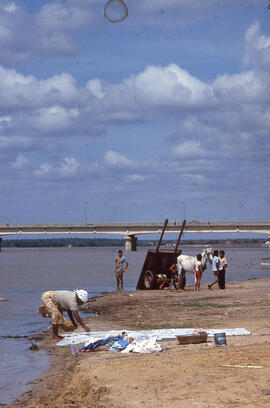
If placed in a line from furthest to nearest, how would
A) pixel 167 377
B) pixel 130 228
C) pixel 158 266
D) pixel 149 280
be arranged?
pixel 130 228 → pixel 149 280 → pixel 158 266 → pixel 167 377

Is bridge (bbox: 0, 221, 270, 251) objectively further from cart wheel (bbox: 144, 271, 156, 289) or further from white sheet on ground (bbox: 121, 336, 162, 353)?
white sheet on ground (bbox: 121, 336, 162, 353)

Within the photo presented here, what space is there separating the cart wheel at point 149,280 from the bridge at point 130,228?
289ft

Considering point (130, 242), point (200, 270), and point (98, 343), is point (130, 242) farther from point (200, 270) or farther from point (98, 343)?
point (98, 343)

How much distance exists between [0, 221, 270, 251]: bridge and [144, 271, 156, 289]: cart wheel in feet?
289

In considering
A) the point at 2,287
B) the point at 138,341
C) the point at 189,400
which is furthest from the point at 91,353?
the point at 2,287

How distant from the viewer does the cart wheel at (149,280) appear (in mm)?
28281

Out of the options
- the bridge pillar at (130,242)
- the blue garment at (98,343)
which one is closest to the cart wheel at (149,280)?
the blue garment at (98,343)

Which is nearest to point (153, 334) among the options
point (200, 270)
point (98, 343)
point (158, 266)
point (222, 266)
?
point (98, 343)

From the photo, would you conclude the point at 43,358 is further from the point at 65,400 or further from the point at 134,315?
the point at 134,315

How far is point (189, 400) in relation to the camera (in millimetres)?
8398

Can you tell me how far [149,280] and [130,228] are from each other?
101 meters

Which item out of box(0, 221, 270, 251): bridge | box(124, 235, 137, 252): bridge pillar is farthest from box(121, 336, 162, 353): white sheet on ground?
box(124, 235, 137, 252): bridge pillar

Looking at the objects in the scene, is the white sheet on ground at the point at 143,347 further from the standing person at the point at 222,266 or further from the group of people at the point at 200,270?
the standing person at the point at 222,266

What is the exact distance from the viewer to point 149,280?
93.7 ft
